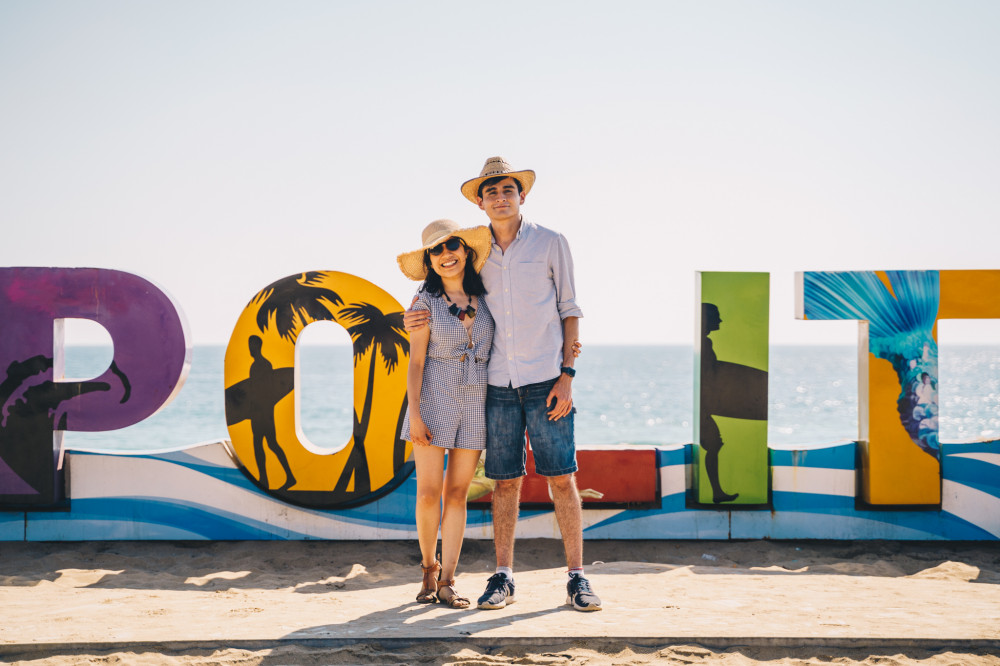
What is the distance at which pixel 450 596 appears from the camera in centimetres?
354

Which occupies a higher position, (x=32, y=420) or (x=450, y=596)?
(x=32, y=420)

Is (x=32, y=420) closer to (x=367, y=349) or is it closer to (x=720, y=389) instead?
(x=367, y=349)

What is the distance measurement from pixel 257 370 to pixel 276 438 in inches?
19.5

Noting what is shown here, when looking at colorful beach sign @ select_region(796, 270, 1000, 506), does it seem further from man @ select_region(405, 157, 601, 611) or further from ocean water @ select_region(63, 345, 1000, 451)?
ocean water @ select_region(63, 345, 1000, 451)

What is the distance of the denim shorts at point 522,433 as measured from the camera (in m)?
3.52

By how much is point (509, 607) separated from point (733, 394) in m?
2.56

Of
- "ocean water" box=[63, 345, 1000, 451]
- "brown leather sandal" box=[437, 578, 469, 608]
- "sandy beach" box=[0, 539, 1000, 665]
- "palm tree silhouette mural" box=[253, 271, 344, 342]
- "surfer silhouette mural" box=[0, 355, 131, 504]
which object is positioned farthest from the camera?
"ocean water" box=[63, 345, 1000, 451]

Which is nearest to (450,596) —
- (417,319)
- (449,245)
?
(417,319)

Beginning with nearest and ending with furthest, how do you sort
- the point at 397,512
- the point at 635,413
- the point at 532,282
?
the point at 532,282 < the point at 397,512 < the point at 635,413

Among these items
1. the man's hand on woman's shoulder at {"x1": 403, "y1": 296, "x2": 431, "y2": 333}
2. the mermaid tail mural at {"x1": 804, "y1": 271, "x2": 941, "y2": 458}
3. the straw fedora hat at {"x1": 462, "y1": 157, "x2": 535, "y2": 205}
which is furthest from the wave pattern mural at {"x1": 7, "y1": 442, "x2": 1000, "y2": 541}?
the straw fedora hat at {"x1": 462, "y1": 157, "x2": 535, "y2": 205}

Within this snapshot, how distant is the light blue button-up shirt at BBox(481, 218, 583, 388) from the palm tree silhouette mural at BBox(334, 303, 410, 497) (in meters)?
1.73

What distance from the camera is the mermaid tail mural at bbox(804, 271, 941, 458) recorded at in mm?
5234

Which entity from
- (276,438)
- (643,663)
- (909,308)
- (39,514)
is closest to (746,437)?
(909,308)

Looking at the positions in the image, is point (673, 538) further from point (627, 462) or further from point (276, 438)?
point (276, 438)
